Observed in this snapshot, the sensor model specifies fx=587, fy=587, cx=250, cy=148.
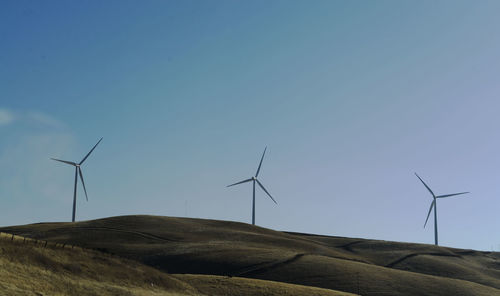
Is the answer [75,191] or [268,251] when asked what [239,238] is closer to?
[268,251]

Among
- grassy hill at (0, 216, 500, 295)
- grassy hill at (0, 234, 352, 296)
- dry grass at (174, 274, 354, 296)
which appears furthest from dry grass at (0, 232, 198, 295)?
grassy hill at (0, 216, 500, 295)

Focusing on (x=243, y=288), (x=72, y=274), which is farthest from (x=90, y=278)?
(x=243, y=288)

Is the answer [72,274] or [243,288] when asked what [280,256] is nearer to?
[243,288]

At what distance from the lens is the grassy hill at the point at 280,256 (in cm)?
9000

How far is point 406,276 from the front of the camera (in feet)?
310

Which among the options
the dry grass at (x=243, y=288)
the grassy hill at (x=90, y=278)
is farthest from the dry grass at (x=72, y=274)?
the dry grass at (x=243, y=288)

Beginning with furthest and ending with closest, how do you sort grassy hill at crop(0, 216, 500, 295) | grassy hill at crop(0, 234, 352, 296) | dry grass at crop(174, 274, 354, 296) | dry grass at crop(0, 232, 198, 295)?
grassy hill at crop(0, 216, 500, 295)
dry grass at crop(174, 274, 354, 296)
grassy hill at crop(0, 234, 352, 296)
dry grass at crop(0, 232, 198, 295)

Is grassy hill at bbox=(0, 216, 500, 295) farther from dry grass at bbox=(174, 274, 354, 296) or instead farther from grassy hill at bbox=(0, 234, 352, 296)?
grassy hill at bbox=(0, 234, 352, 296)

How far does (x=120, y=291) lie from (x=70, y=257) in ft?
26.3

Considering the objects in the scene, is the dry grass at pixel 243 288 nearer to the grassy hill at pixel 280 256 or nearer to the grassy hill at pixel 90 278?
the grassy hill at pixel 90 278

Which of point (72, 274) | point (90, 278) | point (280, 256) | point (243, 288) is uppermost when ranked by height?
point (280, 256)

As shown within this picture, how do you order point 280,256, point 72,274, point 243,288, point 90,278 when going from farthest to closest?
point 280,256
point 243,288
point 90,278
point 72,274

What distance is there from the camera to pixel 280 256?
10269cm

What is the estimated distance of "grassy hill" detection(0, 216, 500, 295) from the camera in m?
90.0
